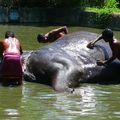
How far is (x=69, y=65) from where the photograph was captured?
10.9 metres

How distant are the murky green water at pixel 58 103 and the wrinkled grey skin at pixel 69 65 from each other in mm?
246

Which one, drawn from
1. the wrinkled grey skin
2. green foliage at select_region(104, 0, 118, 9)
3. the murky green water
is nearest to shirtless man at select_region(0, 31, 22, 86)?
the murky green water

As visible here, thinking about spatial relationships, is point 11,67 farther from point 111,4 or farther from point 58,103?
point 111,4

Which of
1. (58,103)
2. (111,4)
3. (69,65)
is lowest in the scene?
(111,4)

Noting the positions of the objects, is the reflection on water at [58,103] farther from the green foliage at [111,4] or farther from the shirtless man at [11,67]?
the green foliage at [111,4]

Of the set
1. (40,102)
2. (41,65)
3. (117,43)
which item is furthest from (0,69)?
(117,43)

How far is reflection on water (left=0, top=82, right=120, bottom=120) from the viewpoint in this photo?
27.3 feet

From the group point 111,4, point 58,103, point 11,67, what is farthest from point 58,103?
point 111,4

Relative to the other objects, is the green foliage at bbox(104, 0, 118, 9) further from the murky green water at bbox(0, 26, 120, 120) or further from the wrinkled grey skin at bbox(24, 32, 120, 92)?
the murky green water at bbox(0, 26, 120, 120)

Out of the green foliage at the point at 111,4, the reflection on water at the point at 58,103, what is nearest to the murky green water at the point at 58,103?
the reflection on water at the point at 58,103

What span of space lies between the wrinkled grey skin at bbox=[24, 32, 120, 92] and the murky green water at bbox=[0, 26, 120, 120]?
25 cm

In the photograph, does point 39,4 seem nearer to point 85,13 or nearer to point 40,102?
point 85,13

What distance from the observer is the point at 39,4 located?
→ 32.5m

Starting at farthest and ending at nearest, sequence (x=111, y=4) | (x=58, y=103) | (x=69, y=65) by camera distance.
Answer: (x=111, y=4) → (x=69, y=65) → (x=58, y=103)
